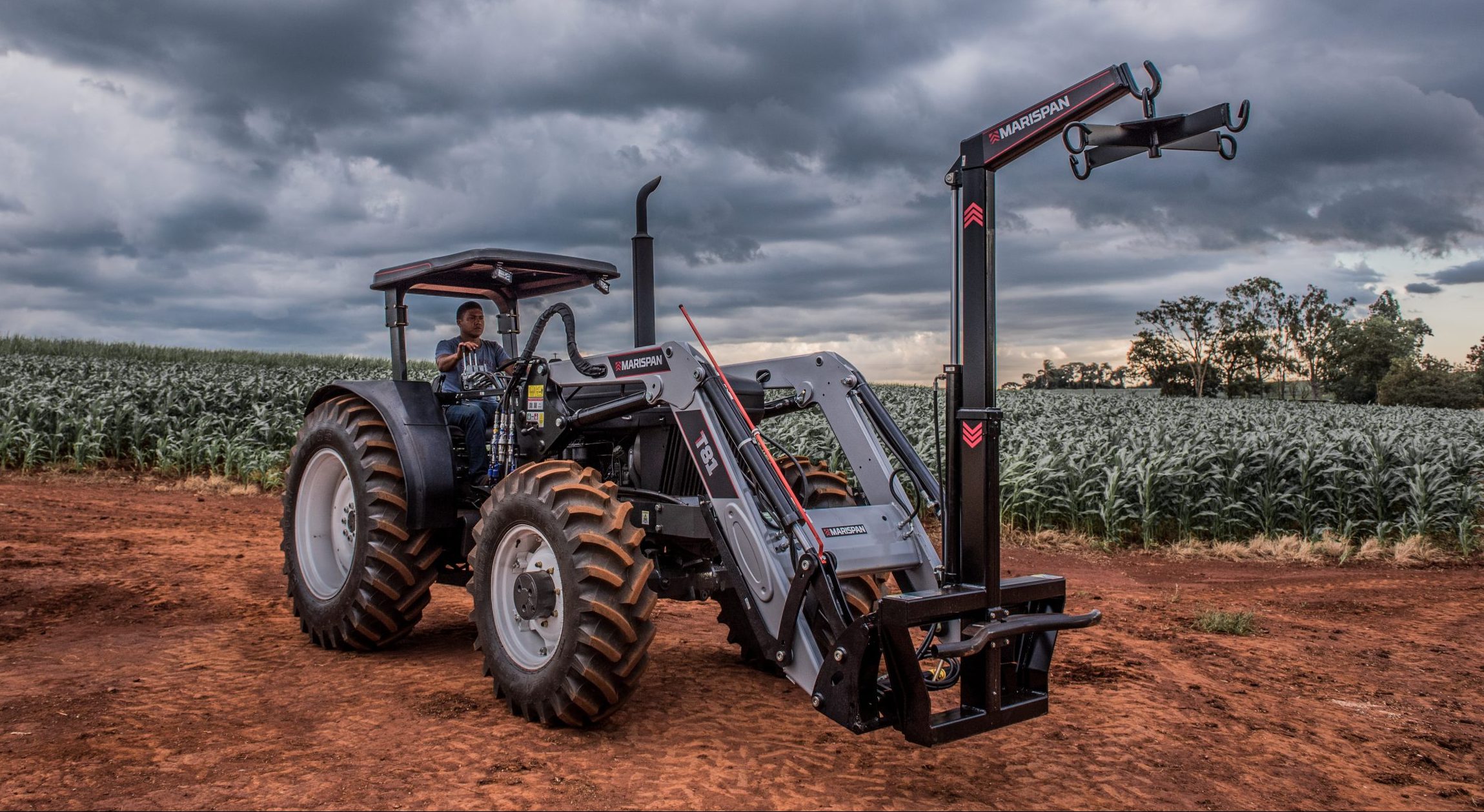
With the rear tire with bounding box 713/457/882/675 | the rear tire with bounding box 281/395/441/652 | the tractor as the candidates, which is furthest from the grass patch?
the rear tire with bounding box 281/395/441/652

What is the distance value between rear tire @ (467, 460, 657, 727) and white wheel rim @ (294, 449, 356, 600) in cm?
185

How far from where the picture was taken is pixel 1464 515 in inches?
427

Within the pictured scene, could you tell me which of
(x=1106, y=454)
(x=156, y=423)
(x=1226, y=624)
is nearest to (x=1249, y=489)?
(x=1106, y=454)

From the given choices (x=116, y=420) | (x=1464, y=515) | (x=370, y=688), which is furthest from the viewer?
(x=116, y=420)

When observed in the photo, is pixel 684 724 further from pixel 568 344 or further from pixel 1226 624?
pixel 1226 624

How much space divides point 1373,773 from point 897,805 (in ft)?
7.09

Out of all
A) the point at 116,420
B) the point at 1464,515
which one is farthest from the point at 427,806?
the point at 116,420

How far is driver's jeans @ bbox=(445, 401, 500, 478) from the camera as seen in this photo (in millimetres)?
6094

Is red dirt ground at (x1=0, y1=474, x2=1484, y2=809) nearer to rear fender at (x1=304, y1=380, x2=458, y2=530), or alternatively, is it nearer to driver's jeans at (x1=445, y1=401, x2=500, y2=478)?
rear fender at (x1=304, y1=380, x2=458, y2=530)

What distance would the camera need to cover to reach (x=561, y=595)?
15.1 ft

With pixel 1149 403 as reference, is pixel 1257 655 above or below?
below

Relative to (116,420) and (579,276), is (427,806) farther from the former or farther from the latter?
(116,420)

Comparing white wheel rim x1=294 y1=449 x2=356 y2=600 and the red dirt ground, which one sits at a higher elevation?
white wheel rim x1=294 y1=449 x2=356 y2=600

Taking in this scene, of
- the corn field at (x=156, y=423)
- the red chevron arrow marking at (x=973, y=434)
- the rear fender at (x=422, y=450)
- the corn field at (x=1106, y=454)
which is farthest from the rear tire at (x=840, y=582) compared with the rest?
the corn field at (x=156, y=423)
